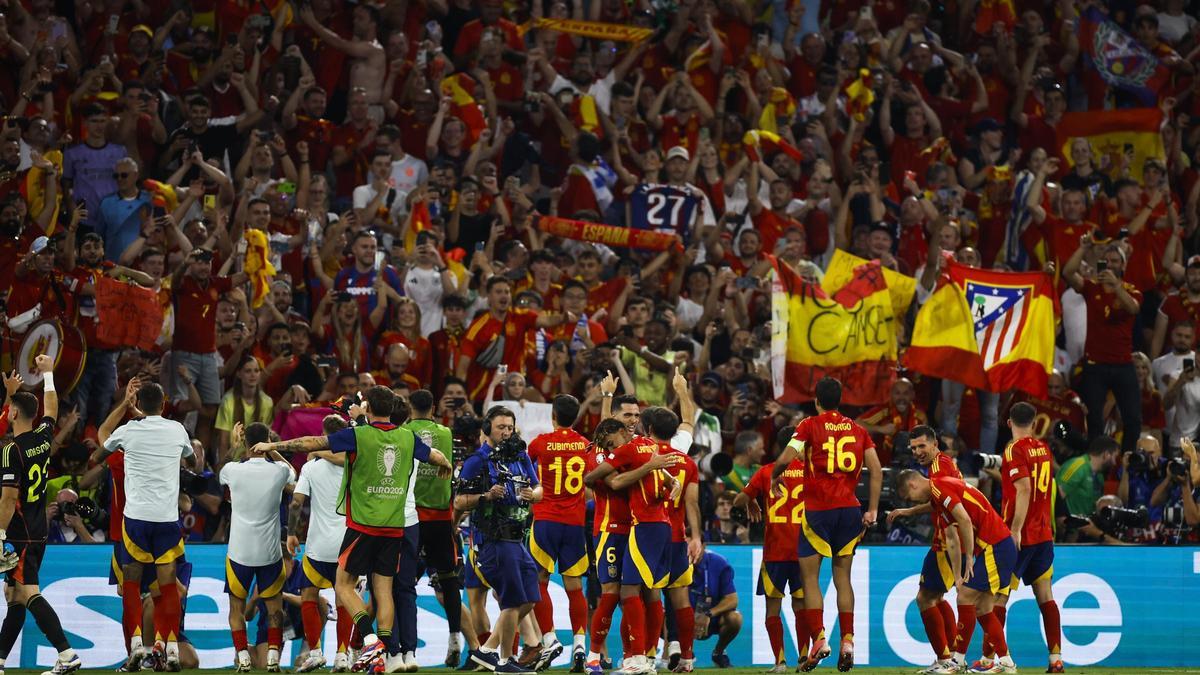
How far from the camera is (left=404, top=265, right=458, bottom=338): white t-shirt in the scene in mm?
19422

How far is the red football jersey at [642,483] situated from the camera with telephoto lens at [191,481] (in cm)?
384

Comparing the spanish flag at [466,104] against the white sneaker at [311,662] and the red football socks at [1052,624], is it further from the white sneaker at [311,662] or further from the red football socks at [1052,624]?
the red football socks at [1052,624]

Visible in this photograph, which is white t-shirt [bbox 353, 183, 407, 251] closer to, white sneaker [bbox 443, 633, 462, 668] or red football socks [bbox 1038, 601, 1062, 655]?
white sneaker [bbox 443, 633, 462, 668]

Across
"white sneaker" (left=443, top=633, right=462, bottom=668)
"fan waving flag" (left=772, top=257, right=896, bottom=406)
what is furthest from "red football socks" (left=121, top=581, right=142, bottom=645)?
"fan waving flag" (left=772, top=257, right=896, bottom=406)

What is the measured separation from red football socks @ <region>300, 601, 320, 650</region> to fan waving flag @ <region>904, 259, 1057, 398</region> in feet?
25.9

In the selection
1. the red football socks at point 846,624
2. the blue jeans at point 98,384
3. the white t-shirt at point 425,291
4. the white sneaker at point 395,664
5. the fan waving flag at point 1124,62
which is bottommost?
the white sneaker at point 395,664

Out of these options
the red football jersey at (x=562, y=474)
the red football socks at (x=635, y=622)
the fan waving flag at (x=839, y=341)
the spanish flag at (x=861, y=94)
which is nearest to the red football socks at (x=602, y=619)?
the red football socks at (x=635, y=622)

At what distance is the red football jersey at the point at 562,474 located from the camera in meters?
14.5

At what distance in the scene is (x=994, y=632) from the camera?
14453 mm

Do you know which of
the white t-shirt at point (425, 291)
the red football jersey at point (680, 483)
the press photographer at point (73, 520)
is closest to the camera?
the red football jersey at point (680, 483)

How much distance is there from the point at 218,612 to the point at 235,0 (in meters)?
8.86

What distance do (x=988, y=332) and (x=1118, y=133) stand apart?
594cm

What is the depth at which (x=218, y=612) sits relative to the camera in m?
16.3

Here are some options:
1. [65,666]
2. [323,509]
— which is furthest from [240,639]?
[65,666]
